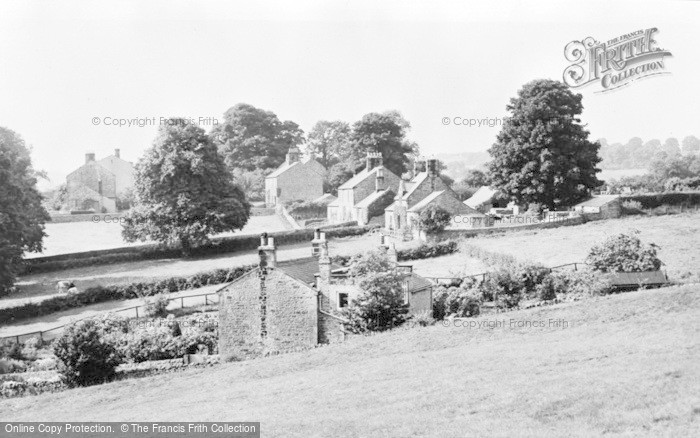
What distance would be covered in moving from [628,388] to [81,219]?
61.6 meters

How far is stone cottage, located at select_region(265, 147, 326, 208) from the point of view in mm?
76938

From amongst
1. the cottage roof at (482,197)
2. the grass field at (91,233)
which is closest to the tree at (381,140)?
the cottage roof at (482,197)

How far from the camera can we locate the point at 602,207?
5228 cm

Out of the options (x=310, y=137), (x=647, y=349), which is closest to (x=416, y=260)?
(x=647, y=349)

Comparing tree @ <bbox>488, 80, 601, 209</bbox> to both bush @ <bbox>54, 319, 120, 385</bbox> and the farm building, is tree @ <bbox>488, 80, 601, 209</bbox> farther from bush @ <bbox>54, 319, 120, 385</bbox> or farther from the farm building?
bush @ <bbox>54, 319, 120, 385</bbox>

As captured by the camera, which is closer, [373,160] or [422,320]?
[422,320]

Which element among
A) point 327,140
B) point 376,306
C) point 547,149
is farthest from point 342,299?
point 327,140

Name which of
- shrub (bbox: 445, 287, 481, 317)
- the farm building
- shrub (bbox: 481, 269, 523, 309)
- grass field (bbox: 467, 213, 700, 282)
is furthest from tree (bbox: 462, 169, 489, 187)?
A: shrub (bbox: 445, 287, 481, 317)

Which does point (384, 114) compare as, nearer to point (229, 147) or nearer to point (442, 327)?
point (229, 147)

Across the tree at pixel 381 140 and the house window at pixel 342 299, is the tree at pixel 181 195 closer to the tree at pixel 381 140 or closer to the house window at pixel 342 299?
the house window at pixel 342 299

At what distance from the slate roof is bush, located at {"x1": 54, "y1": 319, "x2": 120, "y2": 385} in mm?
7491

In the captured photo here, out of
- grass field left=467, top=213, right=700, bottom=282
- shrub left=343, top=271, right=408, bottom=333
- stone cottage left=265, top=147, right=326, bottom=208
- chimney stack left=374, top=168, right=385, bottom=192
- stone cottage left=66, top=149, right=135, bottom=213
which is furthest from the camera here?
stone cottage left=66, top=149, right=135, bottom=213

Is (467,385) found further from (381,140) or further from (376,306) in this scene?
(381,140)

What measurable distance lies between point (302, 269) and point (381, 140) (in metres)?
48.9
